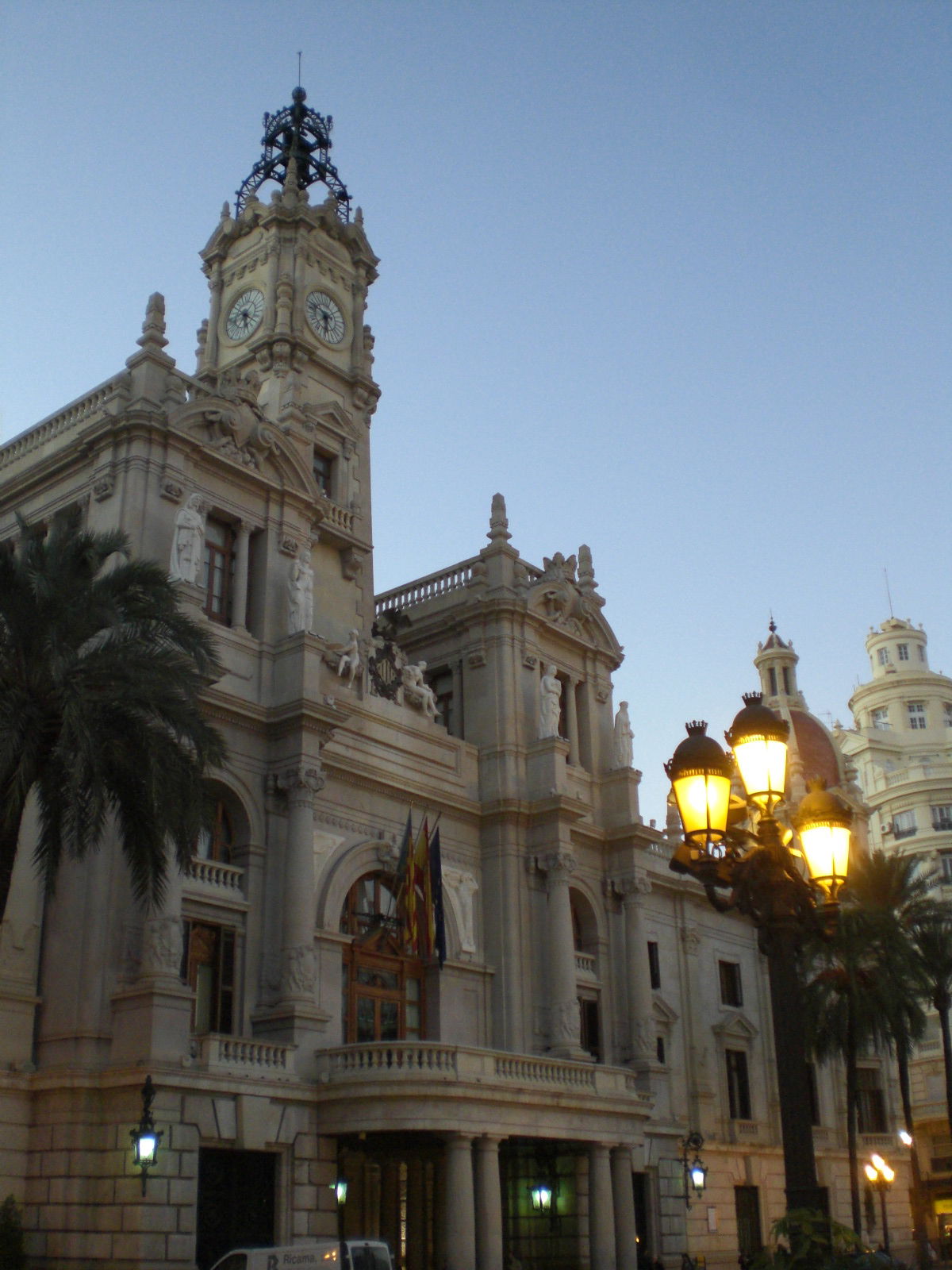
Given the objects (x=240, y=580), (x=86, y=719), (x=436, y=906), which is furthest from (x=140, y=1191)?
(x=240, y=580)

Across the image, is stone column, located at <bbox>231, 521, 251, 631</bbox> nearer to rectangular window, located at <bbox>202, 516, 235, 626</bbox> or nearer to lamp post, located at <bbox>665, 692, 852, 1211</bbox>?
rectangular window, located at <bbox>202, 516, 235, 626</bbox>

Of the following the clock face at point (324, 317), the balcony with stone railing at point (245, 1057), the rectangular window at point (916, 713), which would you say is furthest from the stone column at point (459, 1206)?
the rectangular window at point (916, 713)

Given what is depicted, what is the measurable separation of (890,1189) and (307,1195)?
1368 inches

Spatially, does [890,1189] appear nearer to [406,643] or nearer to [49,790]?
[406,643]

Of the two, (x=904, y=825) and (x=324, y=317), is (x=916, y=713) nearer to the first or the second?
(x=904, y=825)

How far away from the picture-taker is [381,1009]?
35.9m

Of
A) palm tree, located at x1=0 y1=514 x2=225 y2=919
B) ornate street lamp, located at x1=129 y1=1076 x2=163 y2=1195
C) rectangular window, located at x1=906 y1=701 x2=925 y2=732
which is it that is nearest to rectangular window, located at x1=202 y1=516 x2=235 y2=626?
palm tree, located at x1=0 y1=514 x2=225 y2=919

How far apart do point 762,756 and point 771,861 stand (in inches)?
37.8

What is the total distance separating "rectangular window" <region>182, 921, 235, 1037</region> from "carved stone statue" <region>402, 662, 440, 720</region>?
403 inches

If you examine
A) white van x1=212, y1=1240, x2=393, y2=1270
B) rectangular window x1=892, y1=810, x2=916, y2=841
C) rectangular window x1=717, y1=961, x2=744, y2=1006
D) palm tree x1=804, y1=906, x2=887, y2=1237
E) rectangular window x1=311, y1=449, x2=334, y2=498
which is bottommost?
white van x1=212, y1=1240, x2=393, y2=1270

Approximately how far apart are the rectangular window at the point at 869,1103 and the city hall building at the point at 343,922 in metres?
3.92

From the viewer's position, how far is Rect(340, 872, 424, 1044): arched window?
1391 inches

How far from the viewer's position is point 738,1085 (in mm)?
50125

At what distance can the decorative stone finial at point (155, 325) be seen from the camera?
35.2m
